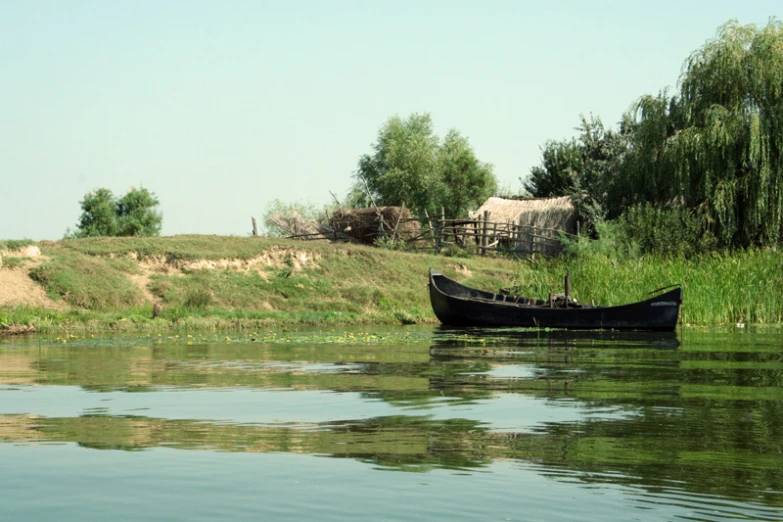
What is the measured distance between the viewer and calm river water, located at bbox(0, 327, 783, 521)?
5941 mm

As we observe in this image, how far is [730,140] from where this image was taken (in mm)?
36438

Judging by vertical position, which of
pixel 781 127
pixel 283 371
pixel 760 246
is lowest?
pixel 283 371

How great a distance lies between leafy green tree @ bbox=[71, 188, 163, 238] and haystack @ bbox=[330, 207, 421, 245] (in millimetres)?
16626

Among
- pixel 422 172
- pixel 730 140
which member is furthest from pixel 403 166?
pixel 730 140

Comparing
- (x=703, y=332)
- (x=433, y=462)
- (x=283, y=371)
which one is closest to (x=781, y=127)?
(x=703, y=332)

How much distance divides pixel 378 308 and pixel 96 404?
2252 centimetres

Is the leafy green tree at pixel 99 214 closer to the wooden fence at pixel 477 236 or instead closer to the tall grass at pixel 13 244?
the wooden fence at pixel 477 236

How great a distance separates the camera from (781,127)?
36.4m

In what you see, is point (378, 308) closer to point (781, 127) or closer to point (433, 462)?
point (781, 127)

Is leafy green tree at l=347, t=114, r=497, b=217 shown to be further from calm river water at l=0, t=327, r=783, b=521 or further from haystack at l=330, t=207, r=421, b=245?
calm river water at l=0, t=327, r=783, b=521

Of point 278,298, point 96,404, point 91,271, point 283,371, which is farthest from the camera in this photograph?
point 278,298

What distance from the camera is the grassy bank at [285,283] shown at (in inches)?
1104

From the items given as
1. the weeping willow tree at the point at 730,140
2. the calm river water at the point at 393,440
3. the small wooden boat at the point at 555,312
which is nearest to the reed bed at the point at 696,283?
the small wooden boat at the point at 555,312

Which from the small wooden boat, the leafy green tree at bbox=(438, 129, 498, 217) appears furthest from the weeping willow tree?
the leafy green tree at bbox=(438, 129, 498, 217)
